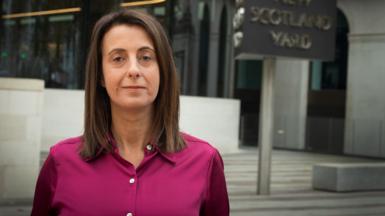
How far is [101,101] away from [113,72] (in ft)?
0.62

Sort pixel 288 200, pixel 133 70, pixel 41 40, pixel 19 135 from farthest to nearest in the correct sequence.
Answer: pixel 41 40 → pixel 288 200 → pixel 19 135 → pixel 133 70

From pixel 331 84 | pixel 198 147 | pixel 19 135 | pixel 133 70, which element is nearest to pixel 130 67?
pixel 133 70

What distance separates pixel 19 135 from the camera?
1145 centimetres

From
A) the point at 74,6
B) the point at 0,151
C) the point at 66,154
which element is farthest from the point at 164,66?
the point at 74,6

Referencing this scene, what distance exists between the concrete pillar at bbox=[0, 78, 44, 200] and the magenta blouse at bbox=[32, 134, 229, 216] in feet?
29.3

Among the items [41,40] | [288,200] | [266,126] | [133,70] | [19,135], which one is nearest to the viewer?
[133,70]

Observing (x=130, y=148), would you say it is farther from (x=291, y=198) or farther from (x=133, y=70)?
(x=291, y=198)

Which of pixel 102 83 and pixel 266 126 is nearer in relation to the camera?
pixel 102 83

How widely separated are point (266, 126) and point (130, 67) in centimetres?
1173

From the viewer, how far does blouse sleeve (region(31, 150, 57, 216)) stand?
2525 millimetres

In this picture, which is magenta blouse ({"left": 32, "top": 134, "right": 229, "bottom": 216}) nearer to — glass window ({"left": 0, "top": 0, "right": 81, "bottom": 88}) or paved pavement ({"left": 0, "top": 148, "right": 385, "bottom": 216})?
paved pavement ({"left": 0, "top": 148, "right": 385, "bottom": 216})

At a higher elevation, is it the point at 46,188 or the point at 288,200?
the point at 46,188

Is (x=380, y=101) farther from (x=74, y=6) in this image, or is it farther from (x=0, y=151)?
(x=0, y=151)

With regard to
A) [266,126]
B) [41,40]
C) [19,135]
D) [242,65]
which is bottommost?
[19,135]
